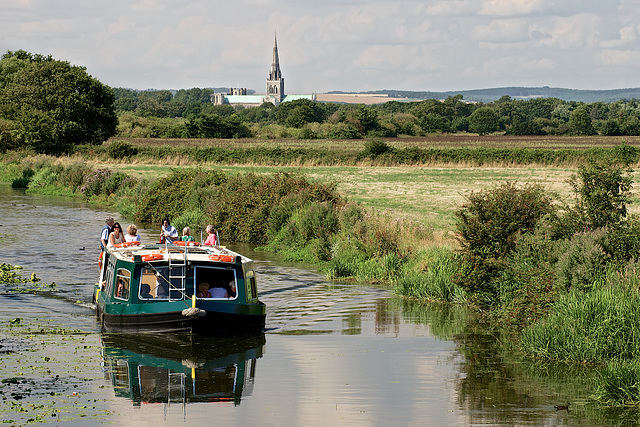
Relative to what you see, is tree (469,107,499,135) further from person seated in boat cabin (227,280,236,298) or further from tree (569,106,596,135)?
person seated in boat cabin (227,280,236,298)

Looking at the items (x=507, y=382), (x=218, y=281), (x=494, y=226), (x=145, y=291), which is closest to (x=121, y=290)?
(x=145, y=291)

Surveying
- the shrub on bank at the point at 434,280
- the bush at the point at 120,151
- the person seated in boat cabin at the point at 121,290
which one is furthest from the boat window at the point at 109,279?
the bush at the point at 120,151

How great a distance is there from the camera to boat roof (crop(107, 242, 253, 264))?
17688mm

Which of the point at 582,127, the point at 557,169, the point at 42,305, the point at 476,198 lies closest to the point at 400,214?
the point at 476,198

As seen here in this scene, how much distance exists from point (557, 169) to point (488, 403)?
5555 cm

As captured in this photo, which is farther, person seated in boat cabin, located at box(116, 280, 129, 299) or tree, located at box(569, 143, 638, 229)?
tree, located at box(569, 143, 638, 229)

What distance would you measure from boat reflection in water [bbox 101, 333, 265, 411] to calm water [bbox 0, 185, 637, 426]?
0.02 m

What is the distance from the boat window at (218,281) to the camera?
1814cm

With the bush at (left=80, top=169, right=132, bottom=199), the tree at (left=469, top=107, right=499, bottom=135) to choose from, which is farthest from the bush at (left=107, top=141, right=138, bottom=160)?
the tree at (left=469, top=107, right=499, bottom=135)

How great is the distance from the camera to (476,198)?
20422mm

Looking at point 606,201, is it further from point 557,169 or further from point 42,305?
point 557,169

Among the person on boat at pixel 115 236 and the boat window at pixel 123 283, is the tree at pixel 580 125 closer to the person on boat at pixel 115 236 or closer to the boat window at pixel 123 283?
the person on boat at pixel 115 236

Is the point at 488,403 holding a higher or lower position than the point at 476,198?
lower

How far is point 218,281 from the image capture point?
18.5 m
